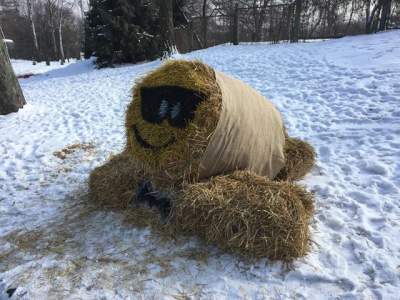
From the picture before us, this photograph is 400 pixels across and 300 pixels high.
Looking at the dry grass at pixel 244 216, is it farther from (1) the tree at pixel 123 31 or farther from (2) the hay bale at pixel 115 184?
(1) the tree at pixel 123 31

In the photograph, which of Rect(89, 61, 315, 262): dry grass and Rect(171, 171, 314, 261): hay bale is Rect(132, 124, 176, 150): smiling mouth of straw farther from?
Rect(171, 171, 314, 261): hay bale

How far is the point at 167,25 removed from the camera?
1315cm

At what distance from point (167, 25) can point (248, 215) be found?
12.0 metres

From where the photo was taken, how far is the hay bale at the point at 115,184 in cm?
329

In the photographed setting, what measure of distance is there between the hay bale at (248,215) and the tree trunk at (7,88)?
19.5 ft

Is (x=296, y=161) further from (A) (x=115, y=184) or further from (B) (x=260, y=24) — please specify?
(B) (x=260, y=24)

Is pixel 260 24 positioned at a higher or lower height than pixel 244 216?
higher

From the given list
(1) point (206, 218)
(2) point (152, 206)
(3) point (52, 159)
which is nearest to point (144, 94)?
(2) point (152, 206)

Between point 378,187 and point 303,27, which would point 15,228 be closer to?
point 378,187

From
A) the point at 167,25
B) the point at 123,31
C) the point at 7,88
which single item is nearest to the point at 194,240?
the point at 7,88

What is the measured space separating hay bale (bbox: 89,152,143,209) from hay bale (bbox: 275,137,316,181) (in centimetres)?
149

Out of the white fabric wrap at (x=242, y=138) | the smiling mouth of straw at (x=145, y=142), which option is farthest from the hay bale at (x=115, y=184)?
the white fabric wrap at (x=242, y=138)

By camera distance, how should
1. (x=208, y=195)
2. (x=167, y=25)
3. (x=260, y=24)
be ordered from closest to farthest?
(x=208, y=195), (x=167, y=25), (x=260, y=24)

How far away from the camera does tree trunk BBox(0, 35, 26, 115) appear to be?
6.94 m
